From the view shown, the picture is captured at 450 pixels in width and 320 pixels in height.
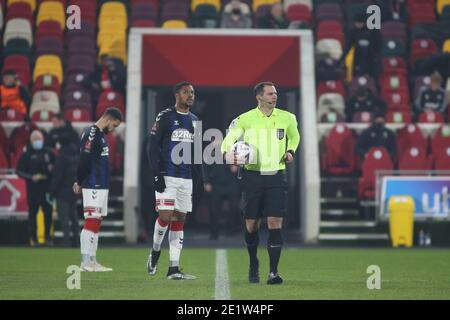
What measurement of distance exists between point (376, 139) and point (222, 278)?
399 inches

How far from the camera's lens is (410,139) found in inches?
890

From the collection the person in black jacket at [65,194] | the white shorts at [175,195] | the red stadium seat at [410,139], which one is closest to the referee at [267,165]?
the white shorts at [175,195]

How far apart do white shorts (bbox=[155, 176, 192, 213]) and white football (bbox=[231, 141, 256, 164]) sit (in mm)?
914

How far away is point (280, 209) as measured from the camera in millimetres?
11695

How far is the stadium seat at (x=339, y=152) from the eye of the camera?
22.7 metres

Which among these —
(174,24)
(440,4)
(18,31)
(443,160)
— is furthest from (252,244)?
(440,4)

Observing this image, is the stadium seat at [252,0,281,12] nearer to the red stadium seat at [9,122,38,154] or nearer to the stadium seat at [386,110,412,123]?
the stadium seat at [386,110,412,123]

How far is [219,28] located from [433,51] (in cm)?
511

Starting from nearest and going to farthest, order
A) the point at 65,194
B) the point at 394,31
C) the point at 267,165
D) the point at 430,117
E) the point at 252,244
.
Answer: the point at 267,165 → the point at 252,244 → the point at 65,194 → the point at 430,117 → the point at 394,31

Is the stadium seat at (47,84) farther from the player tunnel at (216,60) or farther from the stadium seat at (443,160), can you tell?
the stadium seat at (443,160)

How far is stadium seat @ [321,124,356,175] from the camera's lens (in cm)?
2266

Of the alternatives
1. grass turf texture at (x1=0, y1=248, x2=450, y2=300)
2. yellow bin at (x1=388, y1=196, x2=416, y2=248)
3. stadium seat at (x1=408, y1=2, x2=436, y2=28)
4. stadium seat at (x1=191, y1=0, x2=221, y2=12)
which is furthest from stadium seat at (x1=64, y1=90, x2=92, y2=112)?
stadium seat at (x1=408, y1=2, x2=436, y2=28)

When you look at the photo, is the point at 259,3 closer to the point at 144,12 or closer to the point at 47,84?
the point at 144,12
